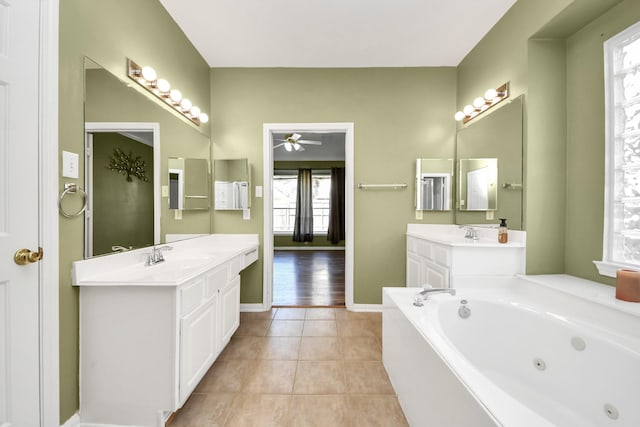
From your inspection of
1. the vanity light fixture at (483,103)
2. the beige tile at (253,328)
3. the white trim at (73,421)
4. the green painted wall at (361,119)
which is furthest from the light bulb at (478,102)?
the white trim at (73,421)

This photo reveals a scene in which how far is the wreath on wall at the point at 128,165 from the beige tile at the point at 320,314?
195 centimetres

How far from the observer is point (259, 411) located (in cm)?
153

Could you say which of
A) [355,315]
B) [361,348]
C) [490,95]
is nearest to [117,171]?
[361,348]

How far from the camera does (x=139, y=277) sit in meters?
1.41

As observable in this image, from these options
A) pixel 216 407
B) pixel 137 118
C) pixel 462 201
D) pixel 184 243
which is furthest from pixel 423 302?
pixel 137 118

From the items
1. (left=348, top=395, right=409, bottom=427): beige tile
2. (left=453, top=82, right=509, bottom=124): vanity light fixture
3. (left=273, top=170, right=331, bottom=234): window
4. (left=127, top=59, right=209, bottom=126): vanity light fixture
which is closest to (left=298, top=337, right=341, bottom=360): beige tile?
(left=348, top=395, right=409, bottom=427): beige tile

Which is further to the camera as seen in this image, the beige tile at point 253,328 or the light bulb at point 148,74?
the beige tile at point 253,328

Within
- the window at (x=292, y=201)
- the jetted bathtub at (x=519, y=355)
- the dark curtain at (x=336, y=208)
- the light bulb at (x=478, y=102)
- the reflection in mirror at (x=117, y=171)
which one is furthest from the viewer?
the window at (x=292, y=201)

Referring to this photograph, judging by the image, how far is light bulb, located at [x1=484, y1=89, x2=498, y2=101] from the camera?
2258 millimetres

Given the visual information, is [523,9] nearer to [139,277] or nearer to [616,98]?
[616,98]

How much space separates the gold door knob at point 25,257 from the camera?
111 centimetres

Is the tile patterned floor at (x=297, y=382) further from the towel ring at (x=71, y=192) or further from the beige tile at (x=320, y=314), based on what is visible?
the towel ring at (x=71, y=192)

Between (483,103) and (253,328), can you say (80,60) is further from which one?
(483,103)

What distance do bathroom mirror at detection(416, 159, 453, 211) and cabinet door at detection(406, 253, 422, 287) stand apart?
550 millimetres
